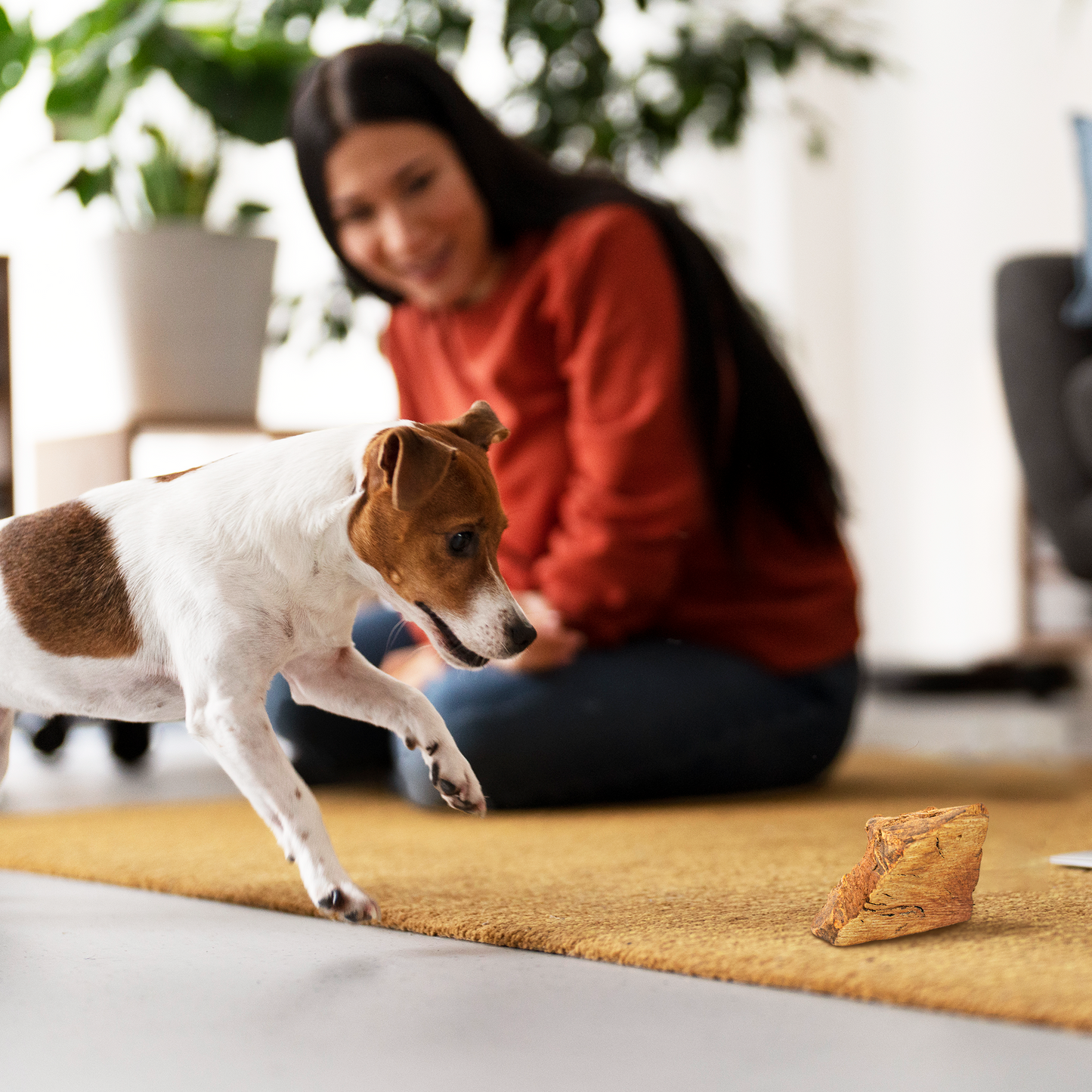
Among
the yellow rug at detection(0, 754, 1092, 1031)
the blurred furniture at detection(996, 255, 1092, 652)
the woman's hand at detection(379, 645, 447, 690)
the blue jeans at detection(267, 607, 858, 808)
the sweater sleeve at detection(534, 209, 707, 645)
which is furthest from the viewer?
the blurred furniture at detection(996, 255, 1092, 652)

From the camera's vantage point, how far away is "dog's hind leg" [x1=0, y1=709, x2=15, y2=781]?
62 centimetres

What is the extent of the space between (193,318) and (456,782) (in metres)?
0.35

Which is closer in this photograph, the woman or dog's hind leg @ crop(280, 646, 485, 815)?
dog's hind leg @ crop(280, 646, 485, 815)

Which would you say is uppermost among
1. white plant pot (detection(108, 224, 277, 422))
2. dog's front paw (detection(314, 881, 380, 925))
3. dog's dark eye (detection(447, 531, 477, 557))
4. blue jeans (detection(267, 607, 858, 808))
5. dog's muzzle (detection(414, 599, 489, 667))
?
white plant pot (detection(108, 224, 277, 422))

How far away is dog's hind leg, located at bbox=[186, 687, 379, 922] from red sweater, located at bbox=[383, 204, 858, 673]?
0.46ft

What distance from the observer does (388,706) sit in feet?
1.97

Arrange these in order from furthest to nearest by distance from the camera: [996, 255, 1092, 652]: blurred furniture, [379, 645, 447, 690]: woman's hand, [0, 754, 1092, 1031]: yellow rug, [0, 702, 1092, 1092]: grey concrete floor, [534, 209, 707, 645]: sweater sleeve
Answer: [996, 255, 1092, 652]: blurred furniture
[534, 209, 707, 645]: sweater sleeve
[379, 645, 447, 690]: woman's hand
[0, 754, 1092, 1031]: yellow rug
[0, 702, 1092, 1092]: grey concrete floor

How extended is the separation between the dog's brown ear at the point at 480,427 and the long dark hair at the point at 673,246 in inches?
8.7

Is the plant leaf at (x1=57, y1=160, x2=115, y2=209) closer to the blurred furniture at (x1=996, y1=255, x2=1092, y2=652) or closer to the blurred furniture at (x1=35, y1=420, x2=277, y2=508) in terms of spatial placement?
the blurred furniture at (x1=35, y1=420, x2=277, y2=508)

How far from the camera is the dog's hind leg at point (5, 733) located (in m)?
0.62

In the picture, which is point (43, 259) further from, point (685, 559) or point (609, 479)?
point (685, 559)

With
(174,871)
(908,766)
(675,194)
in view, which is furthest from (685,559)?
(675,194)

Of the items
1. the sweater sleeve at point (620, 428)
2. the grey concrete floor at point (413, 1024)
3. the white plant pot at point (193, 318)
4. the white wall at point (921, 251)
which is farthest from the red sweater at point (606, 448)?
the white wall at point (921, 251)

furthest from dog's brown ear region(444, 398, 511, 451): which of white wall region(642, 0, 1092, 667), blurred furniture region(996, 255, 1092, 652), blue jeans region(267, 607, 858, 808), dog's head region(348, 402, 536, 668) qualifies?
white wall region(642, 0, 1092, 667)
